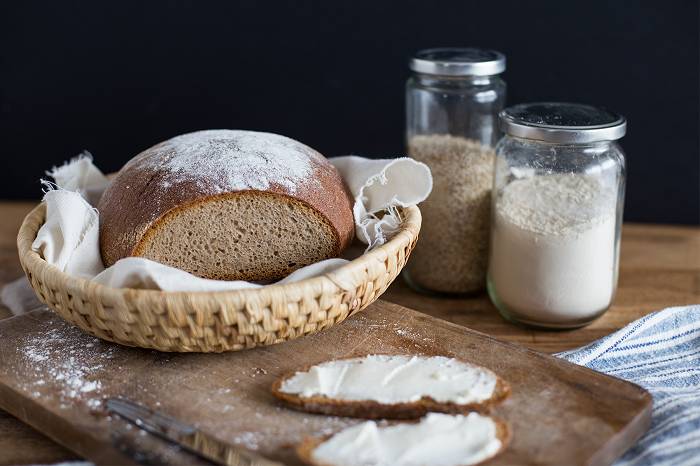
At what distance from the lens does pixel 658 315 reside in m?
1.51


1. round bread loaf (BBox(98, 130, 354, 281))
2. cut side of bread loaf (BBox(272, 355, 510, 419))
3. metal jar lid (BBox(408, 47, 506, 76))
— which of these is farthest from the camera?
metal jar lid (BBox(408, 47, 506, 76))

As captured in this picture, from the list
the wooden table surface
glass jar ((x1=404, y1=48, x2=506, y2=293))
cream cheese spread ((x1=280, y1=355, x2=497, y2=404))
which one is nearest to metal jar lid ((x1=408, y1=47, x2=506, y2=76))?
glass jar ((x1=404, y1=48, x2=506, y2=293))

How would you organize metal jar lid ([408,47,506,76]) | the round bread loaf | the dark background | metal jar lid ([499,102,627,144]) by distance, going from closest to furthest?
the round bread loaf → metal jar lid ([499,102,627,144]) → metal jar lid ([408,47,506,76]) → the dark background

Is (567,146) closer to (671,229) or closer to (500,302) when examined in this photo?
(500,302)

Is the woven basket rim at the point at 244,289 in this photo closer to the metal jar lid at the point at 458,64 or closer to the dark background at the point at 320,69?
the metal jar lid at the point at 458,64

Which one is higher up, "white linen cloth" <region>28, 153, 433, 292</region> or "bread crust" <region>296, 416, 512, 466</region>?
"white linen cloth" <region>28, 153, 433, 292</region>

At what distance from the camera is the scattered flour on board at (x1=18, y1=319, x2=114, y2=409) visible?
1225mm

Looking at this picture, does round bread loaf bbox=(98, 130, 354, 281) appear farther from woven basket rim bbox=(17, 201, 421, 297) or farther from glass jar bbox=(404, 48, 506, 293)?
glass jar bbox=(404, 48, 506, 293)

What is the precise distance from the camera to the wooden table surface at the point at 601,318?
1.23 m

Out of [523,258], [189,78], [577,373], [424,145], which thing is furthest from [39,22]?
[577,373]

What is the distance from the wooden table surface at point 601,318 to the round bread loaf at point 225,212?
1.06ft

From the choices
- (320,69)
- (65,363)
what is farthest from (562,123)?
(65,363)

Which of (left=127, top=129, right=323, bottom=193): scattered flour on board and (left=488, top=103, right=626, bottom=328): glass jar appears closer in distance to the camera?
(left=127, top=129, right=323, bottom=193): scattered flour on board

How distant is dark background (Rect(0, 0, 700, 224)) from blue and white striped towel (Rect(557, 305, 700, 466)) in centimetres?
73
